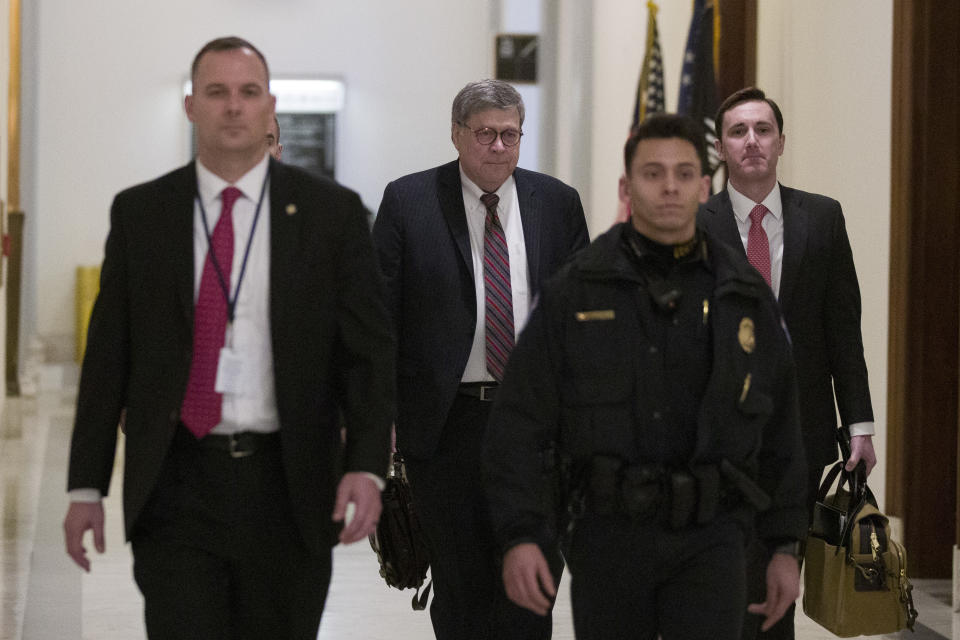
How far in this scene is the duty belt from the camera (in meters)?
2.90

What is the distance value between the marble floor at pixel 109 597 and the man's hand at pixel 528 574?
110 inches

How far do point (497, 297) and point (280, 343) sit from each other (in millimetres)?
1237

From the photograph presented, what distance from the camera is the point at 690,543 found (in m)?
2.95

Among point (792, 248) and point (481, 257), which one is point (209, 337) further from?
point (792, 248)

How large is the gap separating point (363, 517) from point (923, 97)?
424 centimetres

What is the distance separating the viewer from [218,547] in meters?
2.95

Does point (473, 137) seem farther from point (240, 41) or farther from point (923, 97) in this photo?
point (923, 97)

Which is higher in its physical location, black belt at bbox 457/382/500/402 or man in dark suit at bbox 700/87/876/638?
man in dark suit at bbox 700/87/876/638

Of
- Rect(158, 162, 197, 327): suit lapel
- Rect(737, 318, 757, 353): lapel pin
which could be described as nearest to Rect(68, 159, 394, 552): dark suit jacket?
Rect(158, 162, 197, 327): suit lapel

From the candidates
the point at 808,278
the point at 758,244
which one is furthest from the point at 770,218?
the point at 808,278

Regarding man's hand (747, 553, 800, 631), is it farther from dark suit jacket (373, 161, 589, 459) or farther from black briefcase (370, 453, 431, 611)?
black briefcase (370, 453, 431, 611)

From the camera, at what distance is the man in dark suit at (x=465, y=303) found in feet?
13.2

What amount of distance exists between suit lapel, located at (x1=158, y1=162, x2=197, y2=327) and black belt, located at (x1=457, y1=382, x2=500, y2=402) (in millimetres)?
1218

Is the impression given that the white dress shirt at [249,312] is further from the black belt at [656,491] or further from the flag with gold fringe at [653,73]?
the flag with gold fringe at [653,73]
